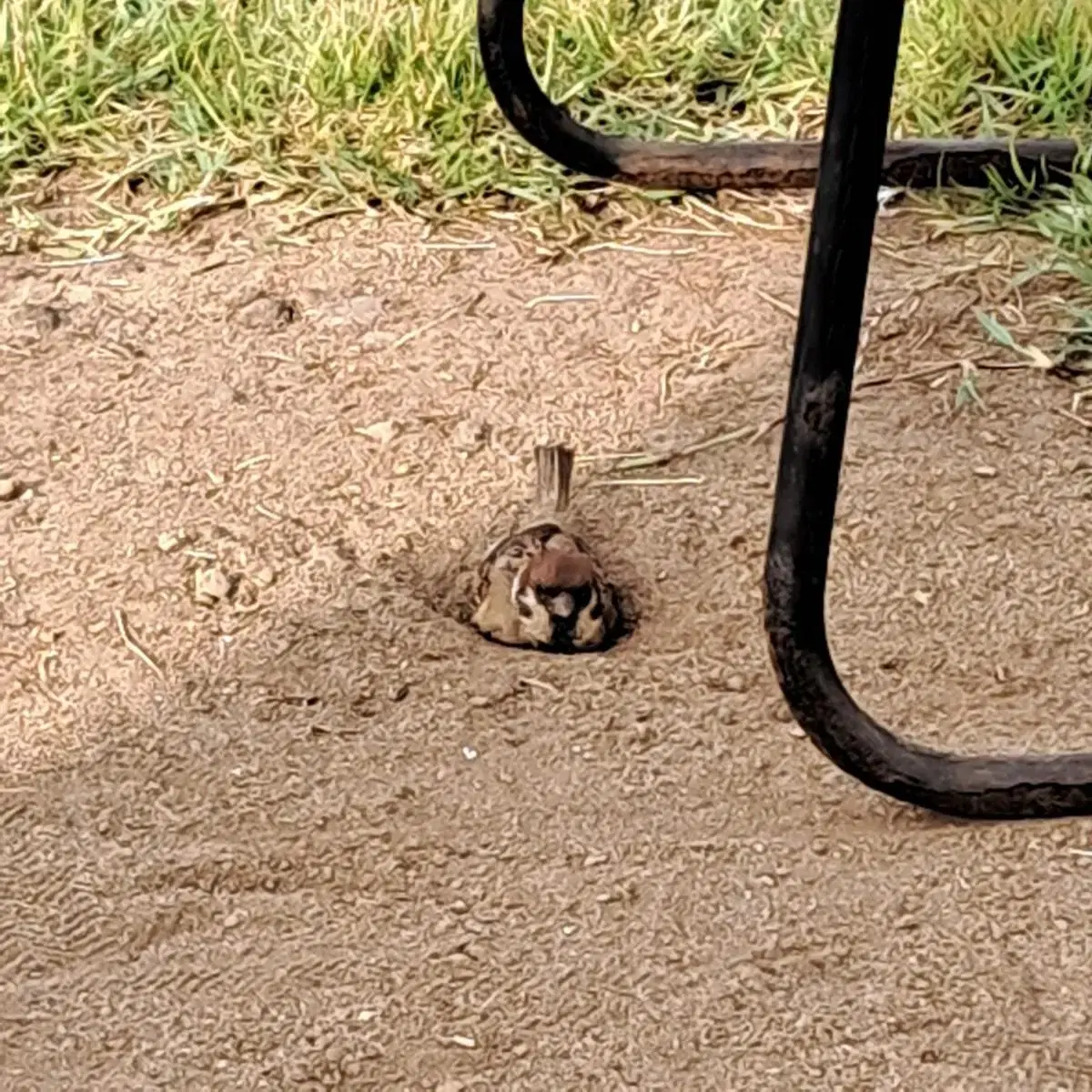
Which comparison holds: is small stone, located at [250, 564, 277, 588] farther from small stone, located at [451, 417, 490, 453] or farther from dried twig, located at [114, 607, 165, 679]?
small stone, located at [451, 417, 490, 453]

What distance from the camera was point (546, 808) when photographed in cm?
157

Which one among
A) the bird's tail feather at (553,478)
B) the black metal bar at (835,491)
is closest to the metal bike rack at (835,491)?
the black metal bar at (835,491)

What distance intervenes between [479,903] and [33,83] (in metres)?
1.39


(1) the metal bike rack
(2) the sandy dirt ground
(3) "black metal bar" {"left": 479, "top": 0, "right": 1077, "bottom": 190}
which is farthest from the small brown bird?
(3) "black metal bar" {"left": 479, "top": 0, "right": 1077, "bottom": 190}

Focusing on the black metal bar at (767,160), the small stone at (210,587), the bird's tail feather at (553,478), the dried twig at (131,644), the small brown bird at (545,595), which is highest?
the black metal bar at (767,160)

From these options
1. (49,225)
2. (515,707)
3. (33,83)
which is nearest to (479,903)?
(515,707)

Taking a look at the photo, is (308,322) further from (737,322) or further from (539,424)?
(737,322)

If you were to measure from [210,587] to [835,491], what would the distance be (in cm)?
67

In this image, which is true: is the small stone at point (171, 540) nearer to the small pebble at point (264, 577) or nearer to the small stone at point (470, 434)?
the small pebble at point (264, 577)

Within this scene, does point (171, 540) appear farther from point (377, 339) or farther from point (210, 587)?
point (377, 339)

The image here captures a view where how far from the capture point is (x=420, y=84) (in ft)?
7.91

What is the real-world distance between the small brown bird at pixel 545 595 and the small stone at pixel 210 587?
0.22 m

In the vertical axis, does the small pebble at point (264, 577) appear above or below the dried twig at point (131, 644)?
Answer: above

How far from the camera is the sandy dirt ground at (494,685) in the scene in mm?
1393
